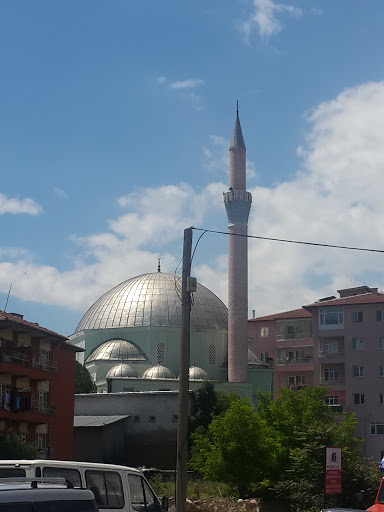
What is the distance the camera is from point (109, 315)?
65250 millimetres

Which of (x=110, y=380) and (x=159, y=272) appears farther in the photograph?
(x=159, y=272)

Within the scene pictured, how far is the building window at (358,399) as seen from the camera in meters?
50.8

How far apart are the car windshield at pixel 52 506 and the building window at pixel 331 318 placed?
4566 centimetres

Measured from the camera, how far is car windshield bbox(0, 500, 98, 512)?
6.90 meters

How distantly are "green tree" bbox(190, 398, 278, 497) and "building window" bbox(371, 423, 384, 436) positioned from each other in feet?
67.6

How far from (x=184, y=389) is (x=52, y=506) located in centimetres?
743

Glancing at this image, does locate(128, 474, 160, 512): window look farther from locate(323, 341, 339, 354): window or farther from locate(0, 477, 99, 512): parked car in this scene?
locate(323, 341, 339, 354): window

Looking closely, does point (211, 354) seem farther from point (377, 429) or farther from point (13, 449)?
point (13, 449)

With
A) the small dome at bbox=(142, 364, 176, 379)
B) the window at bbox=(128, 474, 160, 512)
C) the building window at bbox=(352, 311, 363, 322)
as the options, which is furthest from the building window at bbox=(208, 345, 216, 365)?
the window at bbox=(128, 474, 160, 512)

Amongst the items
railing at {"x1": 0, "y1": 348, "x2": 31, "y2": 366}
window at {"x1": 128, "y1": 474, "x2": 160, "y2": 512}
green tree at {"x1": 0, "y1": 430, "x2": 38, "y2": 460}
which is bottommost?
window at {"x1": 128, "y1": 474, "x2": 160, "y2": 512}

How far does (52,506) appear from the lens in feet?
23.8

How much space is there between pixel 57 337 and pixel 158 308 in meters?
26.6

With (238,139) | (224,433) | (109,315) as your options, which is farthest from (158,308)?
(224,433)

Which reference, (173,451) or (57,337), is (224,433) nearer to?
(57,337)
